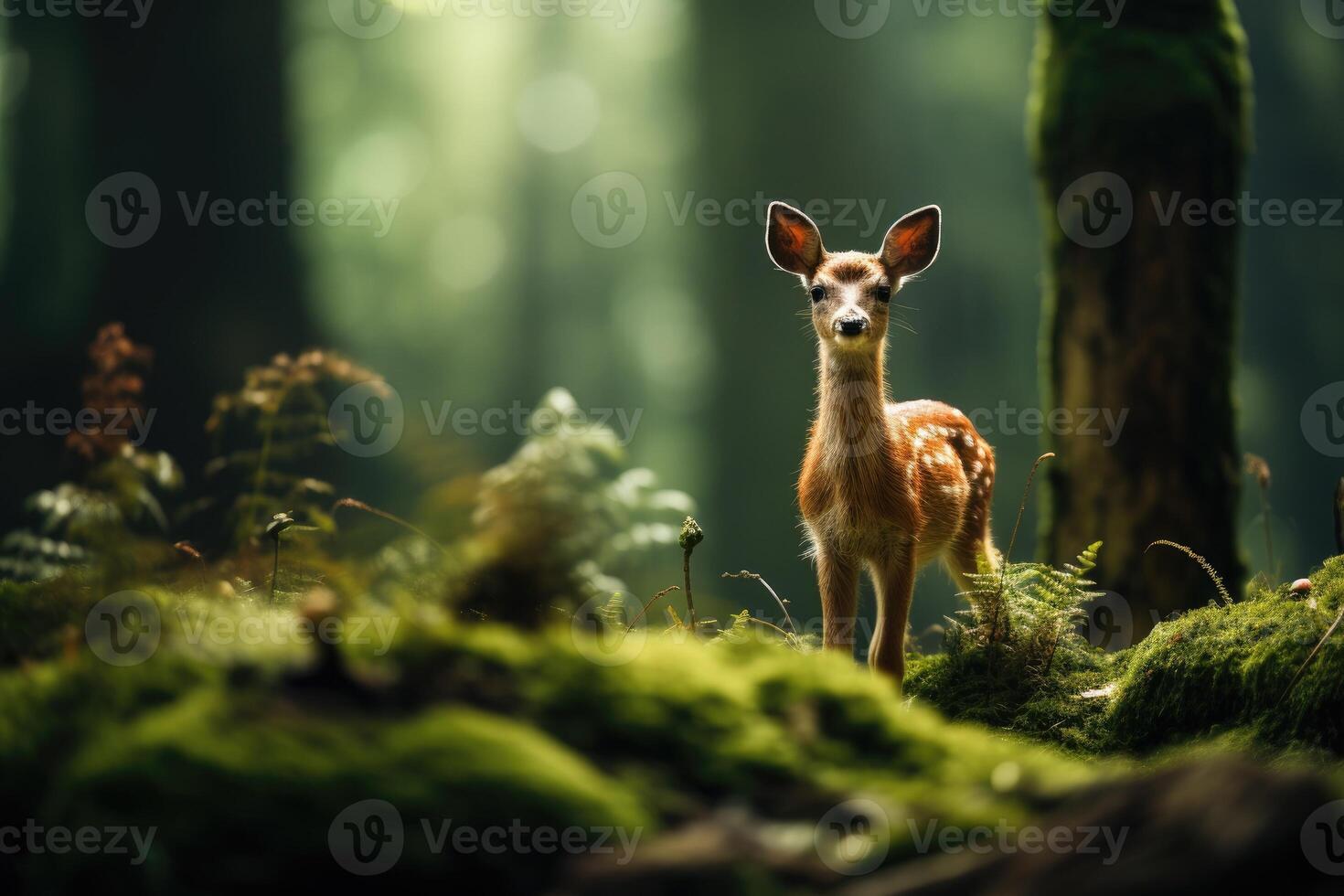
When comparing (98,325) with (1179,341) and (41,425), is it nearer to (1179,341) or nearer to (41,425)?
(41,425)

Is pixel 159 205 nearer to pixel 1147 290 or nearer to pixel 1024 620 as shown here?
pixel 1147 290

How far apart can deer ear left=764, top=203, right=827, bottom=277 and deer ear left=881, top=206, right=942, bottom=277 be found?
324 millimetres

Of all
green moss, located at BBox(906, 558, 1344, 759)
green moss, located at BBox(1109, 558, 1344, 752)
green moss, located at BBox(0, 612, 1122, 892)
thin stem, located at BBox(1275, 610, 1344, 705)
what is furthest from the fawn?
green moss, located at BBox(0, 612, 1122, 892)

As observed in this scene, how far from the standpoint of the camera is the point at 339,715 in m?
1.80

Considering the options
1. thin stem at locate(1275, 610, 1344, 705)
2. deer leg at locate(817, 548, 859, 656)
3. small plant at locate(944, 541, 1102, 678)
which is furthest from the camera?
deer leg at locate(817, 548, 859, 656)

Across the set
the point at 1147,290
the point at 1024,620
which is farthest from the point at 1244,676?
the point at 1147,290

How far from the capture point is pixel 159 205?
34.4 ft

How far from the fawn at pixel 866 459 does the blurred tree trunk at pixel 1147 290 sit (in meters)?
1.01

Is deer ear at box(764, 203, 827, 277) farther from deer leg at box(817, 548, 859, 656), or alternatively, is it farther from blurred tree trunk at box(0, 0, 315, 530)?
blurred tree trunk at box(0, 0, 315, 530)

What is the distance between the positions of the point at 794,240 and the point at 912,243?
1.88 feet

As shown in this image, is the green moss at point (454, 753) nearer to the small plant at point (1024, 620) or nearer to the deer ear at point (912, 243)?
the small plant at point (1024, 620)

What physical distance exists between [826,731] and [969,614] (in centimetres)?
278

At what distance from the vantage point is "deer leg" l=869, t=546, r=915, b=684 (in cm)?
434

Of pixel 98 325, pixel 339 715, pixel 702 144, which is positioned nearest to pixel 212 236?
pixel 98 325
